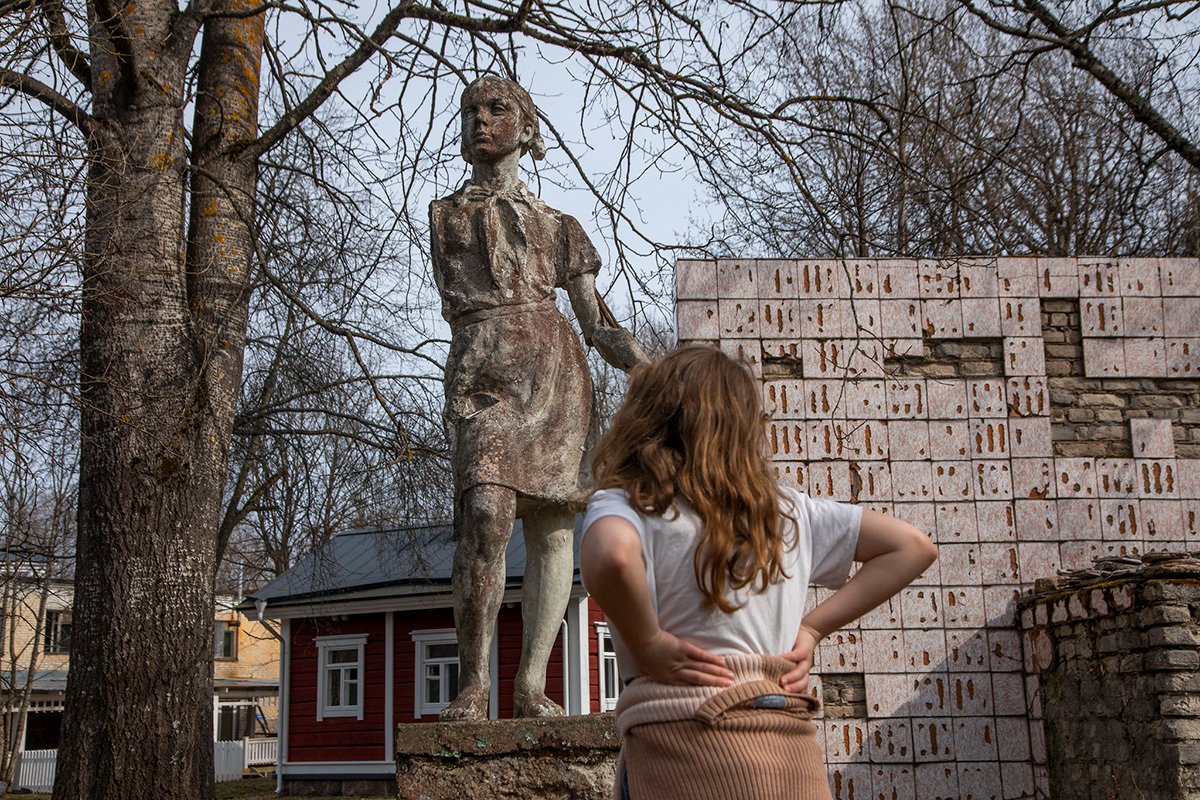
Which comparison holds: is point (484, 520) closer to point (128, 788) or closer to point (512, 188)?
point (512, 188)

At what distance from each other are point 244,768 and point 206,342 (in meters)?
22.2

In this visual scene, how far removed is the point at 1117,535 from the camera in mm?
8258

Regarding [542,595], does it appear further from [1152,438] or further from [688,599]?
[1152,438]

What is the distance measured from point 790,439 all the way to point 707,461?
654cm

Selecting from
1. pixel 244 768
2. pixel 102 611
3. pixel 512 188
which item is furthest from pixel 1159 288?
pixel 244 768

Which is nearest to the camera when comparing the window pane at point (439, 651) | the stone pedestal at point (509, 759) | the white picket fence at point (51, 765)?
the stone pedestal at point (509, 759)

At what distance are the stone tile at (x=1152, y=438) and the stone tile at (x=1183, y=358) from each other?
14.6 inches

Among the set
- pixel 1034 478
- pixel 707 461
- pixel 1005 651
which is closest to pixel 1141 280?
pixel 1034 478

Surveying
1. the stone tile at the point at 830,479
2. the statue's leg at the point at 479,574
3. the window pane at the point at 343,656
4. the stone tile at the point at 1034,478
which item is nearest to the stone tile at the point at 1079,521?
the stone tile at the point at 1034,478

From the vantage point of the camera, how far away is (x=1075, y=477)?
8344 mm

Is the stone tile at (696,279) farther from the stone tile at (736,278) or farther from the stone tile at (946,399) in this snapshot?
the stone tile at (946,399)

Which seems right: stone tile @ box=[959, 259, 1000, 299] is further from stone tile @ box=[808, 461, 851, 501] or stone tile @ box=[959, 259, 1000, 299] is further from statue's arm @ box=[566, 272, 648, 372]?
statue's arm @ box=[566, 272, 648, 372]

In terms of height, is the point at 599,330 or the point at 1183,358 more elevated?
the point at 1183,358

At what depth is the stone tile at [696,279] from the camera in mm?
8391
